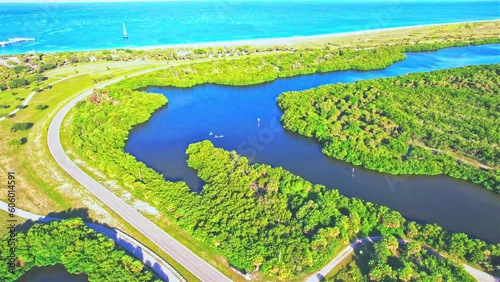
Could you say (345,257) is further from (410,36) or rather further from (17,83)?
(410,36)

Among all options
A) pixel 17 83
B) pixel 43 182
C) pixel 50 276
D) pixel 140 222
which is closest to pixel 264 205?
pixel 140 222

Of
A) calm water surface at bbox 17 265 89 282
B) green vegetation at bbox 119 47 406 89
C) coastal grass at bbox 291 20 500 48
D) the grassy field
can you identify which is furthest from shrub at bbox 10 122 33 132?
coastal grass at bbox 291 20 500 48

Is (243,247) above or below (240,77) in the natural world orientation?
below

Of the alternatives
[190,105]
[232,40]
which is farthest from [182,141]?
[232,40]

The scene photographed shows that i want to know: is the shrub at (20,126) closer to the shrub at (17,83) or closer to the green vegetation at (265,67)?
the shrub at (17,83)

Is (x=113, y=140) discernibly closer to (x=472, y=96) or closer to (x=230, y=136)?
(x=230, y=136)

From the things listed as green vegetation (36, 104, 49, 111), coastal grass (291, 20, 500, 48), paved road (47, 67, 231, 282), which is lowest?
paved road (47, 67, 231, 282)

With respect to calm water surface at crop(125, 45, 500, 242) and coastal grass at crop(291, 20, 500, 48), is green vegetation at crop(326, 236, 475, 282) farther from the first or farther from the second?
coastal grass at crop(291, 20, 500, 48)
